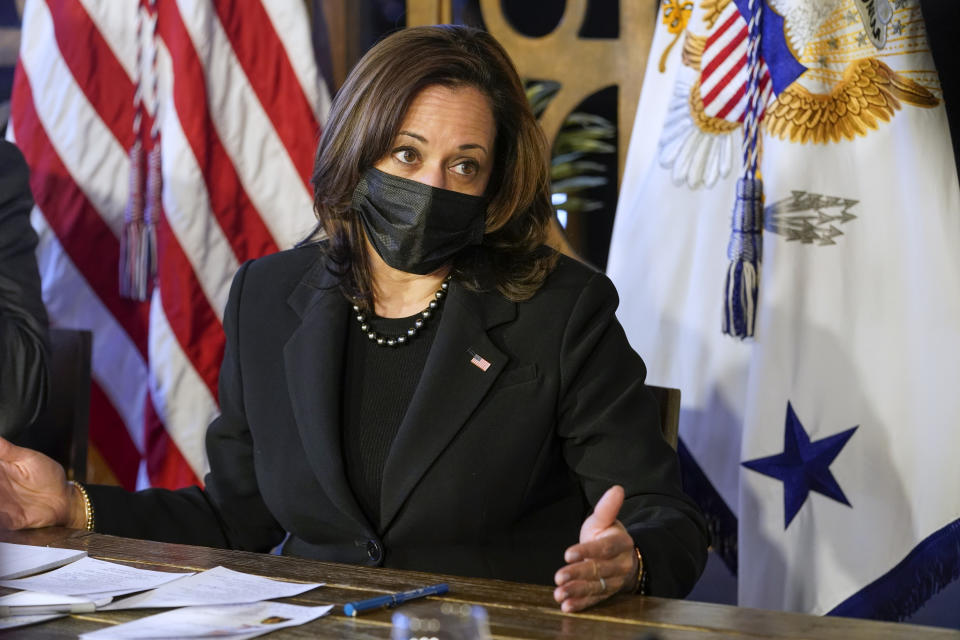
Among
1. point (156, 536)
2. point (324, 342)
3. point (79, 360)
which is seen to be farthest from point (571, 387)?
point (79, 360)

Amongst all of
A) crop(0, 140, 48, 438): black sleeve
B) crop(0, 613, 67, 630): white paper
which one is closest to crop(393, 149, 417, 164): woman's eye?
crop(0, 613, 67, 630): white paper

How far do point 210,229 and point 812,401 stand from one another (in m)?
1.61

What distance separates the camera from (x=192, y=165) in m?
2.80

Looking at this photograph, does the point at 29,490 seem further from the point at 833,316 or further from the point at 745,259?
the point at 833,316

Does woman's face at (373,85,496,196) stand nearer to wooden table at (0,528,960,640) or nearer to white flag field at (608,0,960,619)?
wooden table at (0,528,960,640)

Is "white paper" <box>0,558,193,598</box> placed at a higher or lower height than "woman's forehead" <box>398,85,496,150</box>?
lower

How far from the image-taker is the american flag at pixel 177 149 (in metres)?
2.81

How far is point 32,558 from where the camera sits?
1342 millimetres

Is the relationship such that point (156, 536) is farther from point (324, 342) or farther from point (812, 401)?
point (812, 401)

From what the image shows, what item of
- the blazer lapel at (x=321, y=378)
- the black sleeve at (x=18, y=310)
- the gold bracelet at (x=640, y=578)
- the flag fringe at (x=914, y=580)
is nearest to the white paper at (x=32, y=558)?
the blazer lapel at (x=321, y=378)

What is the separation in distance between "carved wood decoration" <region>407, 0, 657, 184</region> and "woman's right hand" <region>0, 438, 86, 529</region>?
5.55 feet

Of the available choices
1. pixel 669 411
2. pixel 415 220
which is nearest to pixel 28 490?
pixel 415 220

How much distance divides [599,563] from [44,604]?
23.8 inches

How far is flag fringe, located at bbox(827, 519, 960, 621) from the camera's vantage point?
6.95ft
